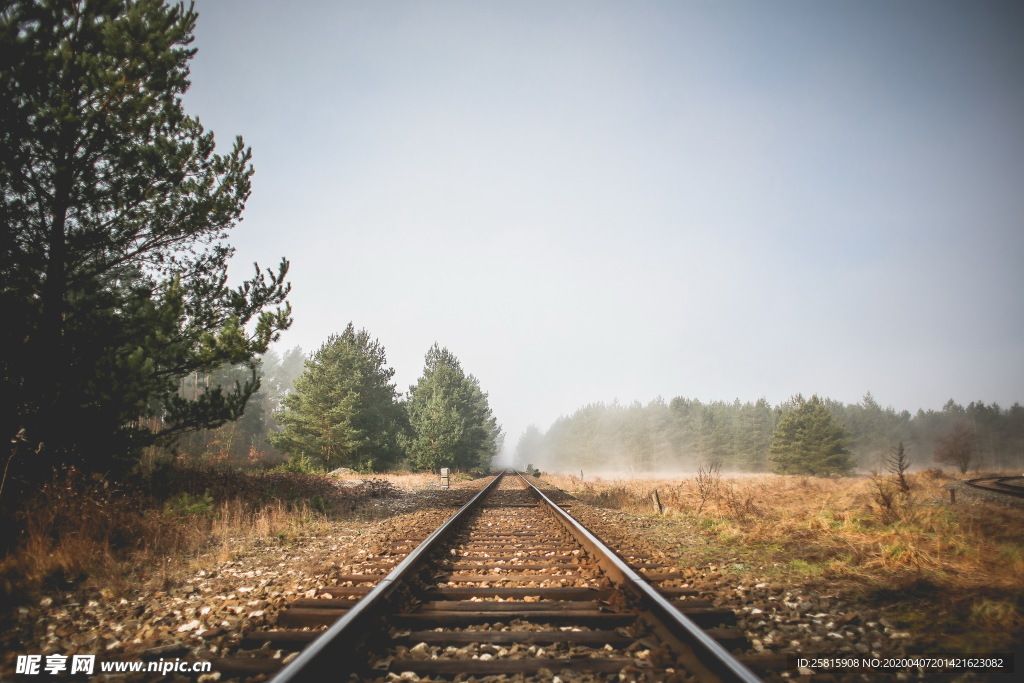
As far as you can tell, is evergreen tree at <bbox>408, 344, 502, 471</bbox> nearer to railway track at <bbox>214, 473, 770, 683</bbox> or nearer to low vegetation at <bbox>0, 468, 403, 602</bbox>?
low vegetation at <bbox>0, 468, 403, 602</bbox>

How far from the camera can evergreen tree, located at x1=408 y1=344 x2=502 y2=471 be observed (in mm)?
27844

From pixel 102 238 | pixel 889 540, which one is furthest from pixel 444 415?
pixel 889 540

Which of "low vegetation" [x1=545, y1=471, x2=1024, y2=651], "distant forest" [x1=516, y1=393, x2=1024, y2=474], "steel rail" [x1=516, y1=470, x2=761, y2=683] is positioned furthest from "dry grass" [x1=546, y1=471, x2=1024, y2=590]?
"distant forest" [x1=516, y1=393, x2=1024, y2=474]

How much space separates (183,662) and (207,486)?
26.1 ft

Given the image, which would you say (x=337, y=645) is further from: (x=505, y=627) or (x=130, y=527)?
(x=130, y=527)

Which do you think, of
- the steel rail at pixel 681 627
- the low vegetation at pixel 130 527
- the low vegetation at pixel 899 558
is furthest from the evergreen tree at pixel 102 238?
the low vegetation at pixel 899 558

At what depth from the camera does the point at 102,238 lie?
284 inches

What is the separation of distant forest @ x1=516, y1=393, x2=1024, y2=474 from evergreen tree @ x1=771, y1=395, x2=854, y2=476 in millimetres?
19653

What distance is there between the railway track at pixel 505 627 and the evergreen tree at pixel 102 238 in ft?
13.5

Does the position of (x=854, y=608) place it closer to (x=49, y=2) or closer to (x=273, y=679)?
(x=273, y=679)

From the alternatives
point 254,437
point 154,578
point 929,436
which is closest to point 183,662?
point 154,578

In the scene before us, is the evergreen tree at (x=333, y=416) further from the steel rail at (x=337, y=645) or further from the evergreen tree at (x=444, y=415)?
the steel rail at (x=337, y=645)

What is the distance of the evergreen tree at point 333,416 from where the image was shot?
82.6 ft

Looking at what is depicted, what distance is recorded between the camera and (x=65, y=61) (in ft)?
20.7
